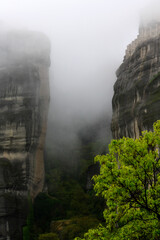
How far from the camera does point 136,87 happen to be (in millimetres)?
34938

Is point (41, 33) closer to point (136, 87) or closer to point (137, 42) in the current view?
point (137, 42)

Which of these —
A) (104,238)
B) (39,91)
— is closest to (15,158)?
(39,91)

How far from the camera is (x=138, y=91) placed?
34438 millimetres

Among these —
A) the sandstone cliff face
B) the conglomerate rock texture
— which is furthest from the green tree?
the conglomerate rock texture

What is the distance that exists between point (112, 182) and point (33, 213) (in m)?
31.3

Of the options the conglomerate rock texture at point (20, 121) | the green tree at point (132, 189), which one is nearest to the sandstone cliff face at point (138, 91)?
the conglomerate rock texture at point (20, 121)

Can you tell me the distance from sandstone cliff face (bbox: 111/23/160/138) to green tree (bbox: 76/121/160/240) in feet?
65.3

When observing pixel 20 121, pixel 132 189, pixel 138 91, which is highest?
pixel 138 91

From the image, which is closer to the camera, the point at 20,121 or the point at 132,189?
the point at 132,189

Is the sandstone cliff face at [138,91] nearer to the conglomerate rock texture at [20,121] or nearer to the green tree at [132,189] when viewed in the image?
the conglomerate rock texture at [20,121]

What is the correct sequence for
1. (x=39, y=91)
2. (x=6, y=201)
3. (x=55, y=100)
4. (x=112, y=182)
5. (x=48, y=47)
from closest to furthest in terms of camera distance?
(x=112, y=182) → (x=6, y=201) → (x=39, y=91) → (x=48, y=47) → (x=55, y=100)

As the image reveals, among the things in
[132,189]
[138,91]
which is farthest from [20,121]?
[132,189]

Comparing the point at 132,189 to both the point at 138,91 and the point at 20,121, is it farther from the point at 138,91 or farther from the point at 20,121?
the point at 20,121

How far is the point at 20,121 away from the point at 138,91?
16.6m
